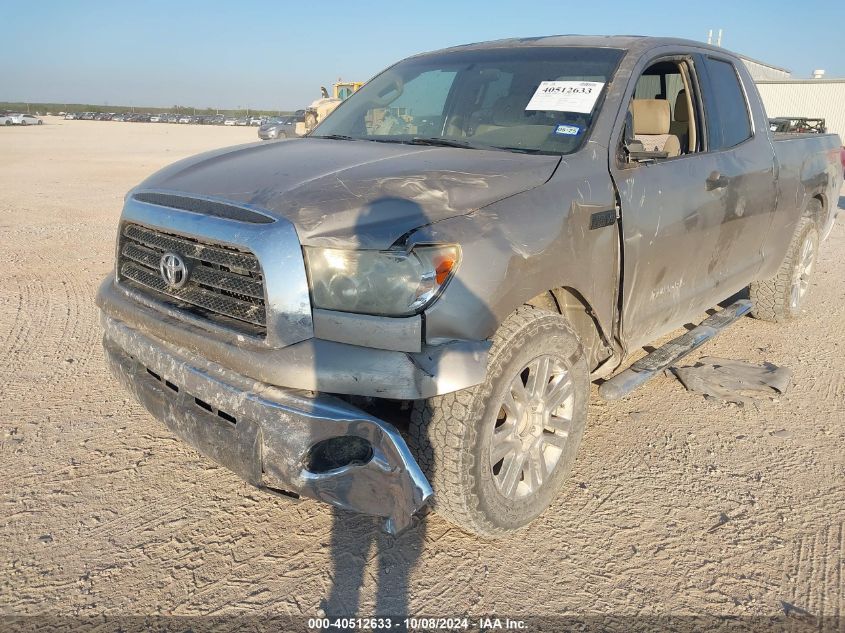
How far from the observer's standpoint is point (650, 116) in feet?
11.1

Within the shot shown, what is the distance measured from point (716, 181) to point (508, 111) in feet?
4.24

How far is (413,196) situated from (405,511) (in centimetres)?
113

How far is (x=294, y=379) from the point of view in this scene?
7.23ft

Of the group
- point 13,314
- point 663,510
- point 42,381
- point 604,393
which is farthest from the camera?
point 13,314

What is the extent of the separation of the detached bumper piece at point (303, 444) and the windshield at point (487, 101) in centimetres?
159

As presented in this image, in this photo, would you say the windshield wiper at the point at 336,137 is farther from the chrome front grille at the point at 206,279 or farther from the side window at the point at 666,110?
the side window at the point at 666,110

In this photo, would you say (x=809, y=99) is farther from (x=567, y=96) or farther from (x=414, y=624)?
(x=414, y=624)

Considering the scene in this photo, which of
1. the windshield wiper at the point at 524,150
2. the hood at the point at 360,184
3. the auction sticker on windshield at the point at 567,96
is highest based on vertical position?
the auction sticker on windshield at the point at 567,96

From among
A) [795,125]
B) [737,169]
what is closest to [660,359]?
[737,169]

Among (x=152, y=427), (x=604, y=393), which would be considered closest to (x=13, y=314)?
(x=152, y=427)

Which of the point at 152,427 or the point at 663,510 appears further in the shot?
the point at 152,427

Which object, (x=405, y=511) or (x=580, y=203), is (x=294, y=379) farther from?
(x=580, y=203)

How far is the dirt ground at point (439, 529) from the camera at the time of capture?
2.38 meters

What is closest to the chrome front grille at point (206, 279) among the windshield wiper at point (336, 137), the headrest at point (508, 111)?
the windshield wiper at point (336, 137)
